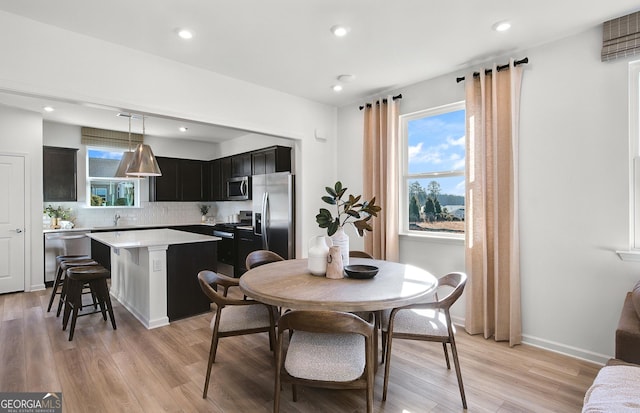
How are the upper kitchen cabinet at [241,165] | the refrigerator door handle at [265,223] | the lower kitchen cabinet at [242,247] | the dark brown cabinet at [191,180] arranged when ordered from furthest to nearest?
1. the dark brown cabinet at [191,180]
2. the upper kitchen cabinet at [241,165]
3. the lower kitchen cabinet at [242,247]
4. the refrigerator door handle at [265,223]

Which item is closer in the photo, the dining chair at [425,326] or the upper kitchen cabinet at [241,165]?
the dining chair at [425,326]

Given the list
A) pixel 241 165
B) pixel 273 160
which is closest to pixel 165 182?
pixel 241 165

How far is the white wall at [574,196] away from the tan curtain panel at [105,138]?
6255 mm

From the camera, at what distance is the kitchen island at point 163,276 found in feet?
11.2

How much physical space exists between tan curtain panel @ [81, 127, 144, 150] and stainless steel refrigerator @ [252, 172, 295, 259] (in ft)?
9.54

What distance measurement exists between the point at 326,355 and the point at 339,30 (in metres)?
2.37

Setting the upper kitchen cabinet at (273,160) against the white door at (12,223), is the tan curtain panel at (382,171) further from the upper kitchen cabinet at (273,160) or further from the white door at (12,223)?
the white door at (12,223)

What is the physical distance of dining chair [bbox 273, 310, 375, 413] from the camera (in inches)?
62.1

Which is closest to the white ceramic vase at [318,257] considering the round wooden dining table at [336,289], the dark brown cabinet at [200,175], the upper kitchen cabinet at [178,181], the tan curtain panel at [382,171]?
the round wooden dining table at [336,289]

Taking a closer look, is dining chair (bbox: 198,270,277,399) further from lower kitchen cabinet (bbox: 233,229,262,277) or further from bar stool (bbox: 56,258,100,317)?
lower kitchen cabinet (bbox: 233,229,262,277)

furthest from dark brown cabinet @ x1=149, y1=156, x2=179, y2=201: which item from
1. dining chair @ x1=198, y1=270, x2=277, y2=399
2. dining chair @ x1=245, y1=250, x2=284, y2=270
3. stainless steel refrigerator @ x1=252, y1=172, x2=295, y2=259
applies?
dining chair @ x1=198, y1=270, x2=277, y2=399

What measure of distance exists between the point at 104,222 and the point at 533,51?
7003mm

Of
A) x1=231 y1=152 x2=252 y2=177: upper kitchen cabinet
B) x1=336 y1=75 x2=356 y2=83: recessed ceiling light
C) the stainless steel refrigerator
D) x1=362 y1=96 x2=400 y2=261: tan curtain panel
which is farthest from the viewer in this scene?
x1=231 y1=152 x2=252 y2=177: upper kitchen cabinet

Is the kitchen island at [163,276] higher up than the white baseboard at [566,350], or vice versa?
the kitchen island at [163,276]
